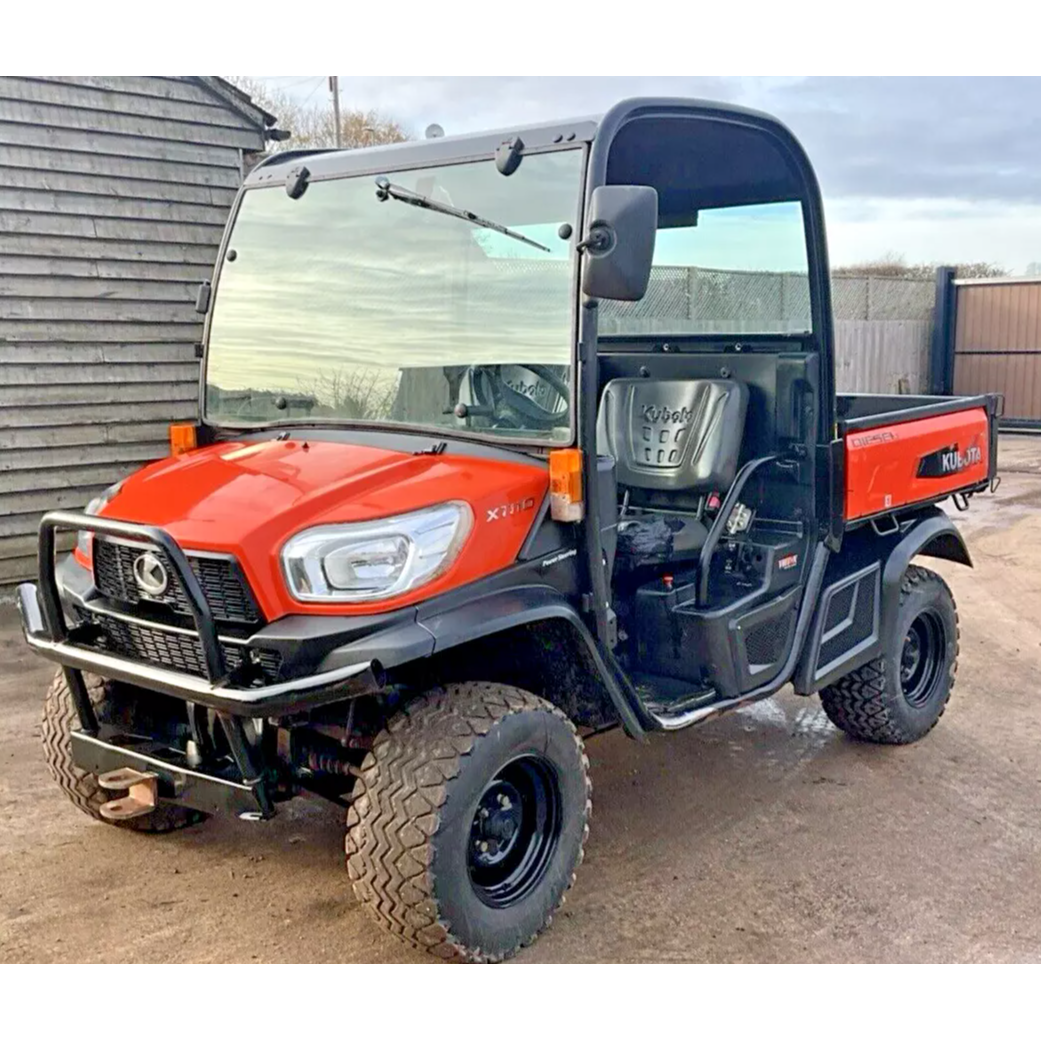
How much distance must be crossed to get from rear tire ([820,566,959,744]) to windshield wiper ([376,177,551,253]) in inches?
98.7

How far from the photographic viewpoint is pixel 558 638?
343 centimetres

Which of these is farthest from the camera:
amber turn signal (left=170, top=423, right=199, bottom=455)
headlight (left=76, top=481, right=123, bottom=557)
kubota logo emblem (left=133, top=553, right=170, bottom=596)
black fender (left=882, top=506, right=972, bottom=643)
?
black fender (left=882, top=506, right=972, bottom=643)

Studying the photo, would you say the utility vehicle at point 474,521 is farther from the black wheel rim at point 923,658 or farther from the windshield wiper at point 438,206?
the black wheel rim at point 923,658

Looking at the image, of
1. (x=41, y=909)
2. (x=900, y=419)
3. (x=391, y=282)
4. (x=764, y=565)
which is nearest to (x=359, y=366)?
(x=391, y=282)

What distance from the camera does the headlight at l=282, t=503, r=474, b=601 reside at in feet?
9.94

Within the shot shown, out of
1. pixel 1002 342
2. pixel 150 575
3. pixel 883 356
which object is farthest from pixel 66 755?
pixel 1002 342

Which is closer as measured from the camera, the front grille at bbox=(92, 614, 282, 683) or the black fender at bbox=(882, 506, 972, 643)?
the front grille at bbox=(92, 614, 282, 683)

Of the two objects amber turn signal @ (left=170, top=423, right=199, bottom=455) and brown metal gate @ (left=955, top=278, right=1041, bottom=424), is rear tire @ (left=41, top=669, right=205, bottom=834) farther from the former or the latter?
brown metal gate @ (left=955, top=278, right=1041, bottom=424)

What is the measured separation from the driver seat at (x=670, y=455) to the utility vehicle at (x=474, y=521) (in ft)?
0.04

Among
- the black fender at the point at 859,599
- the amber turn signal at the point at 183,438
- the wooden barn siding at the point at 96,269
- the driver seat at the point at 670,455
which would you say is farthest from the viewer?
the wooden barn siding at the point at 96,269

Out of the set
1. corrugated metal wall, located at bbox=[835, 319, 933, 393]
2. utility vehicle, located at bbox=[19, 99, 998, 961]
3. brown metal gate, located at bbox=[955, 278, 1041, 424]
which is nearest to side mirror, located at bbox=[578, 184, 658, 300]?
utility vehicle, located at bbox=[19, 99, 998, 961]

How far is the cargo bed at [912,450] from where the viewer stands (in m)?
4.45

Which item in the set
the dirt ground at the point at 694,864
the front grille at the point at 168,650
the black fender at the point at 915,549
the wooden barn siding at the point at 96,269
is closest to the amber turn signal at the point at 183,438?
the front grille at the point at 168,650

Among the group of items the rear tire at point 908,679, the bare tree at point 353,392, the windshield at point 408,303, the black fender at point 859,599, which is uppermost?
the windshield at point 408,303
